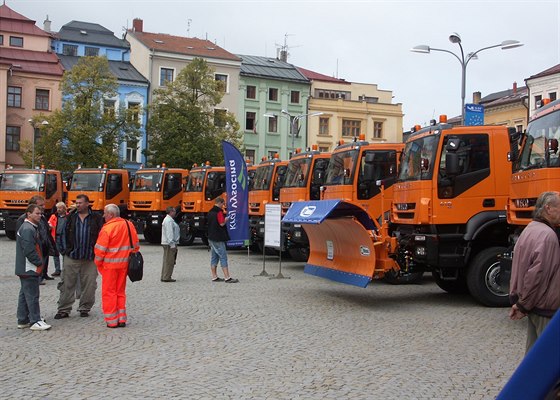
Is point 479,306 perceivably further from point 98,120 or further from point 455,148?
point 98,120

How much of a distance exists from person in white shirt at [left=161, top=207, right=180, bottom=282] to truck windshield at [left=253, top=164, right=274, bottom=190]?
680cm

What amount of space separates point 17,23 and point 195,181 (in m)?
36.8

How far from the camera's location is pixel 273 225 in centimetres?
1698

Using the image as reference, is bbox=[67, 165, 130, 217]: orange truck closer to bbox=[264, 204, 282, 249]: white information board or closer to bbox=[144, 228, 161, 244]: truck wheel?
bbox=[144, 228, 161, 244]: truck wheel

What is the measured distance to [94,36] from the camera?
205 feet

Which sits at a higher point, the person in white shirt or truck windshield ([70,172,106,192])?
truck windshield ([70,172,106,192])

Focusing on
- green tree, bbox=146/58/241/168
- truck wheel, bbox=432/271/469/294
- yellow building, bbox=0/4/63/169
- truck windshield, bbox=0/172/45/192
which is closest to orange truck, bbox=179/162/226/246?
truck windshield, bbox=0/172/45/192

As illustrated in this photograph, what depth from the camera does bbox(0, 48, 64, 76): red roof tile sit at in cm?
5200

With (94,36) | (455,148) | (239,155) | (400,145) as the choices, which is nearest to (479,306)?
(455,148)

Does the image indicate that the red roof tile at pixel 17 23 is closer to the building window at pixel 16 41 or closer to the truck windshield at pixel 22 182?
the building window at pixel 16 41

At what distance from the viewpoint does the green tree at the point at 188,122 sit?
41.9 meters

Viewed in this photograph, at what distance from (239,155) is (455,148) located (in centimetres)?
791

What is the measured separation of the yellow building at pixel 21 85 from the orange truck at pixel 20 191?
22268 millimetres

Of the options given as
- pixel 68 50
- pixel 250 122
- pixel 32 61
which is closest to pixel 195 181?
pixel 32 61
